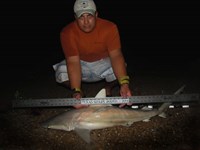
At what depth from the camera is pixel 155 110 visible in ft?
18.3

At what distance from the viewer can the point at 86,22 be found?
5570mm

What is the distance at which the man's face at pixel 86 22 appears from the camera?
5.52m

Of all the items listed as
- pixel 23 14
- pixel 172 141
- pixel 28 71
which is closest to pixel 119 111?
pixel 172 141

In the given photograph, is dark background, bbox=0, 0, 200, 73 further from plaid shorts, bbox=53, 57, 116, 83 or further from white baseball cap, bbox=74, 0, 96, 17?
white baseball cap, bbox=74, 0, 96, 17

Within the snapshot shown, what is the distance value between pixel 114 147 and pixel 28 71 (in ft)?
19.3

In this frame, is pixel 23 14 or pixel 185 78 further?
pixel 23 14

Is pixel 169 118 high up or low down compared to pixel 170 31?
down

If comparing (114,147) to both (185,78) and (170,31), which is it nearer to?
(185,78)

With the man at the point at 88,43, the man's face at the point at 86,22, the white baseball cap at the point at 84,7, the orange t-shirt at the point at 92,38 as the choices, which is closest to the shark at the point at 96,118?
the man at the point at 88,43

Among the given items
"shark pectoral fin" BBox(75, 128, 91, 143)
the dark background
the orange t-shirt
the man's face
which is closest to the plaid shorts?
the orange t-shirt

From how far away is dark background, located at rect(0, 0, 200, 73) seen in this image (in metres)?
12.0

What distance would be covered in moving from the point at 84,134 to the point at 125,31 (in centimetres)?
1448

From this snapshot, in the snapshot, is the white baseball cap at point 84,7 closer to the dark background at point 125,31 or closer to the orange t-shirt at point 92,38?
the orange t-shirt at point 92,38

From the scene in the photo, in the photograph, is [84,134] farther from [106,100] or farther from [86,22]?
[86,22]
